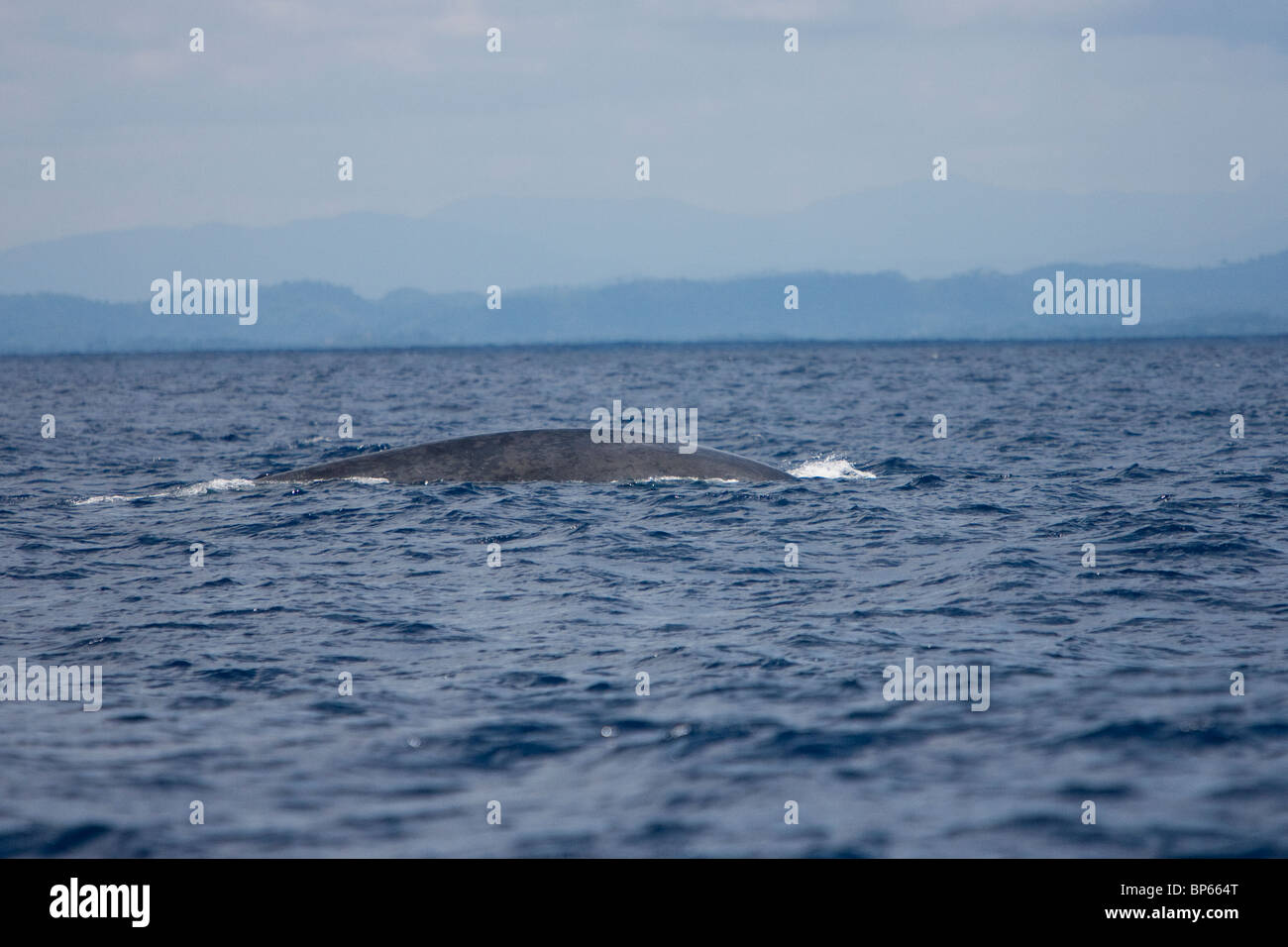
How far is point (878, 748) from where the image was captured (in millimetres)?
9203

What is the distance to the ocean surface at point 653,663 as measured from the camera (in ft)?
26.2

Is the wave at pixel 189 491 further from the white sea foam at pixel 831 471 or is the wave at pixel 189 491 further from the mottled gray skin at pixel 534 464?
the white sea foam at pixel 831 471

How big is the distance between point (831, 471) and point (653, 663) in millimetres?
15375

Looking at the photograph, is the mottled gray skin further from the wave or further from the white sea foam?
the white sea foam

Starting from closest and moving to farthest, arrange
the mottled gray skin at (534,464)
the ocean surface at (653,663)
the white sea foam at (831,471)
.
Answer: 1. the ocean surface at (653,663)
2. the mottled gray skin at (534,464)
3. the white sea foam at (831,471)

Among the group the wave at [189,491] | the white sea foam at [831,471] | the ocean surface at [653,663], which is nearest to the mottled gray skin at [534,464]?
the ocean surface at [653,663]

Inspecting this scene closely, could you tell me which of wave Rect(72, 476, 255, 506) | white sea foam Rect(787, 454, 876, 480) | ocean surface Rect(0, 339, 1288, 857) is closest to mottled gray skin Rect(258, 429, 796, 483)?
ocean surface Rect(0, 339, 1288, 857)

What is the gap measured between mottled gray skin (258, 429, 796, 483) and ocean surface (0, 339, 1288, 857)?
518 mm

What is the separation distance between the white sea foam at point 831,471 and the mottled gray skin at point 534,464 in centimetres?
177

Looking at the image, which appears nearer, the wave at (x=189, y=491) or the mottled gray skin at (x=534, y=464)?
the mottled gray skin at (x=534, y=464)
